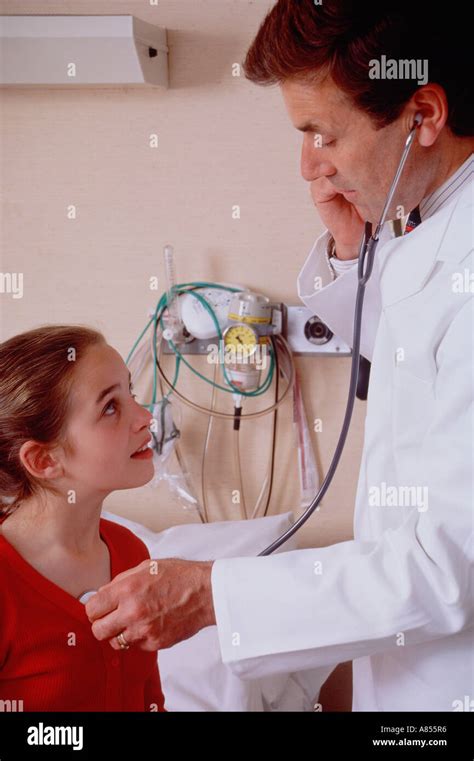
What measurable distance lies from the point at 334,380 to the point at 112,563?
807 mm

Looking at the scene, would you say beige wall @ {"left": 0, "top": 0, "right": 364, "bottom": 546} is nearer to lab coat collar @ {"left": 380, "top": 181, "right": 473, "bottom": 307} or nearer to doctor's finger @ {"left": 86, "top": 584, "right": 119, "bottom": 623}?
lab coat collar @ {"left": 380, "top": 181, "right": 473, "bottom": 307}

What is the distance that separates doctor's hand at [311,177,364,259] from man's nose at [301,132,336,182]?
0.26 m

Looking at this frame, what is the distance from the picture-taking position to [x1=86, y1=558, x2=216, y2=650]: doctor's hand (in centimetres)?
96

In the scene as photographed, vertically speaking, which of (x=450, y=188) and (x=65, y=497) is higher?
(x=450, y=188)

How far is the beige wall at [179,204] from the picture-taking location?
5.69ft

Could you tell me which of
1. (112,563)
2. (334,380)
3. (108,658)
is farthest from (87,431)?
(334,380)

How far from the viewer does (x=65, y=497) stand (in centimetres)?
122

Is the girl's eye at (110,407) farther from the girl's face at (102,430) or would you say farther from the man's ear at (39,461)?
the man's ear at (39,461)

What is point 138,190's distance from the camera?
A: 1812 millimetres

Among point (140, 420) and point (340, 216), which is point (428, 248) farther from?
point (140, 420)

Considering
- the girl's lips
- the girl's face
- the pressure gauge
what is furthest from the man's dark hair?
the pressure gauge

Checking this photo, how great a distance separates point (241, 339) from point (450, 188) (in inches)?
29.7

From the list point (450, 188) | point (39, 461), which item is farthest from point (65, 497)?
point (450, 188)
